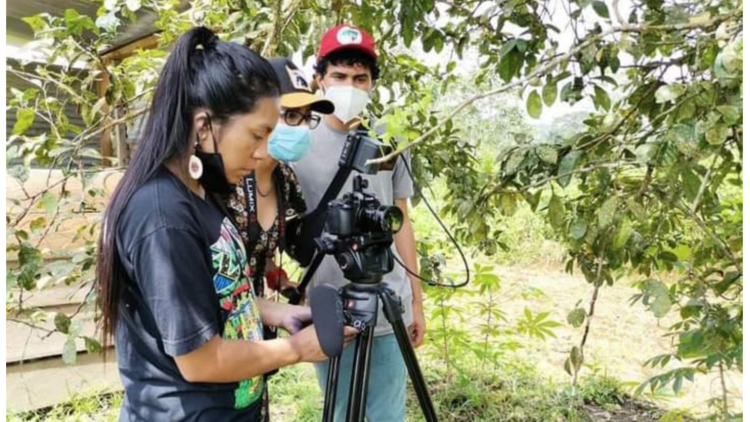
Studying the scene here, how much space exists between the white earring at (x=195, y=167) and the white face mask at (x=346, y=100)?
0.66 m

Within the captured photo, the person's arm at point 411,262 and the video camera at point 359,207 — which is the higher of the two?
the video camera at point 359,207

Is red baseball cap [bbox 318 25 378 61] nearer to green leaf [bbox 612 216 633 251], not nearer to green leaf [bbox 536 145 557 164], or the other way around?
green leaf [bbox 536 145 557 164]

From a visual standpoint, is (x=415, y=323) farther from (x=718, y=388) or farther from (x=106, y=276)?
(x=718, y=388)

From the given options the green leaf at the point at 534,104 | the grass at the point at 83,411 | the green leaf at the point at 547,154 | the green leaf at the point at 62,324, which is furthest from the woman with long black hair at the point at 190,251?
the grass at the point at 83,411

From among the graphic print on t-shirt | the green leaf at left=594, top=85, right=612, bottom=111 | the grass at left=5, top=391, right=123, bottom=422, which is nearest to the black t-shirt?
the graphic print on t-shirt

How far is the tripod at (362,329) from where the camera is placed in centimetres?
105

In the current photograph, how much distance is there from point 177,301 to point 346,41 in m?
0.93

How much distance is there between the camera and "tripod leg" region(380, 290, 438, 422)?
3.54 ft

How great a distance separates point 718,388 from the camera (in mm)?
2998

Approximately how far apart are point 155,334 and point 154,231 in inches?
7.3

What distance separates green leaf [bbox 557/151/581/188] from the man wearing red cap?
445mm

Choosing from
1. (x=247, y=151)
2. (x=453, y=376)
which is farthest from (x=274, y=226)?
(x=453, y=376)

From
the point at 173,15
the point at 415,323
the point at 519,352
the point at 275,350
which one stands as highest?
the point at 173,15

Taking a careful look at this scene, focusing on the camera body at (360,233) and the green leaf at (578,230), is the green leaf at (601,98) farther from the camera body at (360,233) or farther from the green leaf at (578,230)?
the camera body at (360,233)
